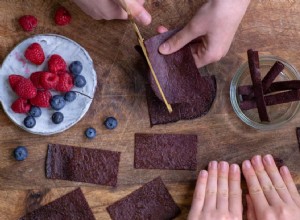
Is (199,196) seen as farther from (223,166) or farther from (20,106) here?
(20,106)

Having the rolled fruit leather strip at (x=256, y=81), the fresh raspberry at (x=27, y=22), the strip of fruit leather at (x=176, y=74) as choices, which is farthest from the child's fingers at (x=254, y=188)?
the fresh raspberry at (x=27, y=22)

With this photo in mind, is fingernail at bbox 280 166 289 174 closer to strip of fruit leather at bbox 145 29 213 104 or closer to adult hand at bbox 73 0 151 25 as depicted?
strip of fruit leather at bbox 145 29 213 104

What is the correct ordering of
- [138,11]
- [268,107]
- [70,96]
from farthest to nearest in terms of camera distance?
[268,107]
[70,96]
[138,11]

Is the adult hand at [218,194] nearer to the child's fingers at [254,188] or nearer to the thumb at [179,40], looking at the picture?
the child's fingers at [254,188]

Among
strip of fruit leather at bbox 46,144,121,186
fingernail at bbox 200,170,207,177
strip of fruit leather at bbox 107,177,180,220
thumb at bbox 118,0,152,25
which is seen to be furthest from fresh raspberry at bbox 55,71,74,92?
fingernail at bbox 200,170,207,177

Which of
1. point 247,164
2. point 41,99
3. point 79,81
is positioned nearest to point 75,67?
point 79,81

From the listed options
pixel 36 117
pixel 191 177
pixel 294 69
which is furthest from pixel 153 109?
pixel 294 69
